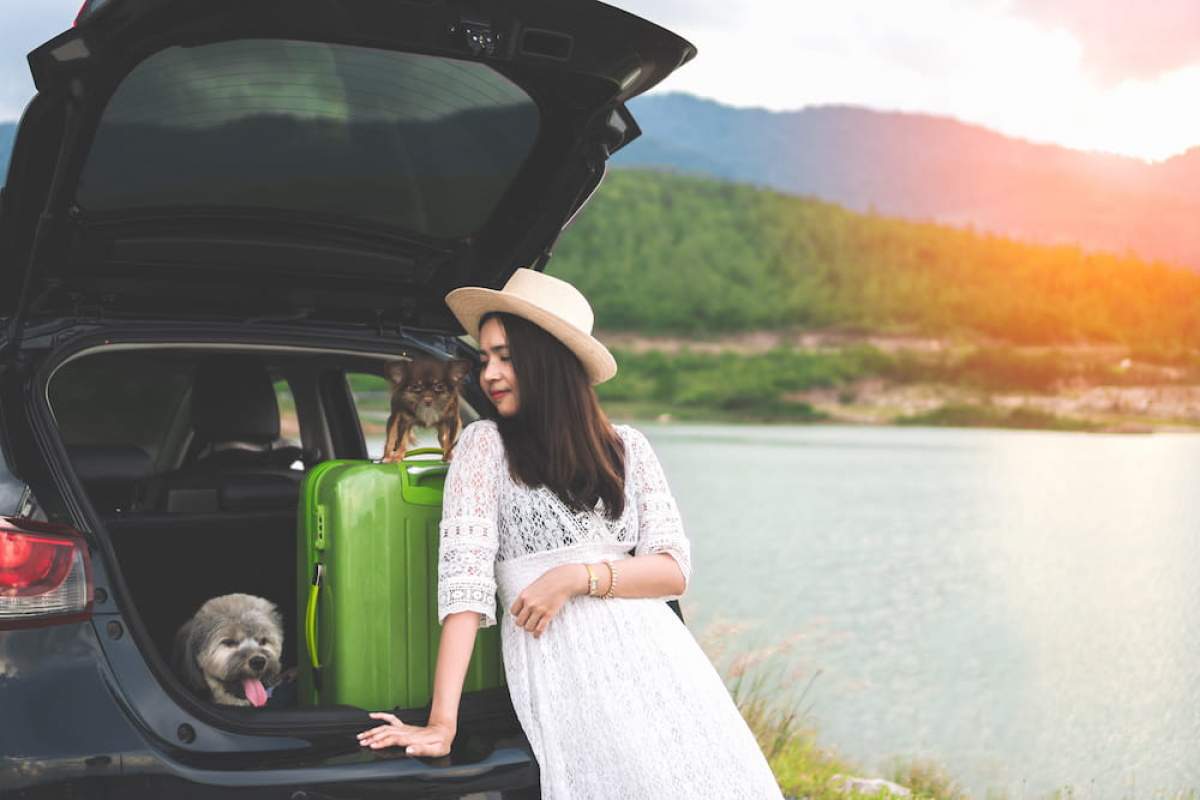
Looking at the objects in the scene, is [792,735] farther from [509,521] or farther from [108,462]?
[509,521]

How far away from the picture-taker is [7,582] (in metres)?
1.93

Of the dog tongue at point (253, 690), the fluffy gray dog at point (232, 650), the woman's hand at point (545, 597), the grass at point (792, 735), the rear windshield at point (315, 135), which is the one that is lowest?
the grass at point (792, 735)

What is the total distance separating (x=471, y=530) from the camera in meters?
2.16

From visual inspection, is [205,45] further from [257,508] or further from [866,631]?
[866,631]

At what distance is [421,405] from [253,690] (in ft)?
2.42

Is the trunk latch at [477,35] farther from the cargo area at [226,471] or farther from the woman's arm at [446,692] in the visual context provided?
the woman's arm at [446,692]

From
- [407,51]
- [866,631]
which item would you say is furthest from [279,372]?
[866,631]

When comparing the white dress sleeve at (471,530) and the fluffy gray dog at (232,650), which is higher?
the white dress sleeve at (471,530)

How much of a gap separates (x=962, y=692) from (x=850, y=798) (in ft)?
15.3

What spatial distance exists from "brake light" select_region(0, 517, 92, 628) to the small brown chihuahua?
38.8 inches

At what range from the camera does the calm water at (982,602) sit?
5988mm

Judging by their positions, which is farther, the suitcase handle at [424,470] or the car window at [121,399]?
the car window at [121,399]

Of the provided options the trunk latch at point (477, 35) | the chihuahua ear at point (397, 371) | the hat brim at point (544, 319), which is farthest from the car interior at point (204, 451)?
the trunk latch at point (477, 35)

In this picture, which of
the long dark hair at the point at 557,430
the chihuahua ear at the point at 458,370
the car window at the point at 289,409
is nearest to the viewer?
the long dark hair at the point at 557,430
